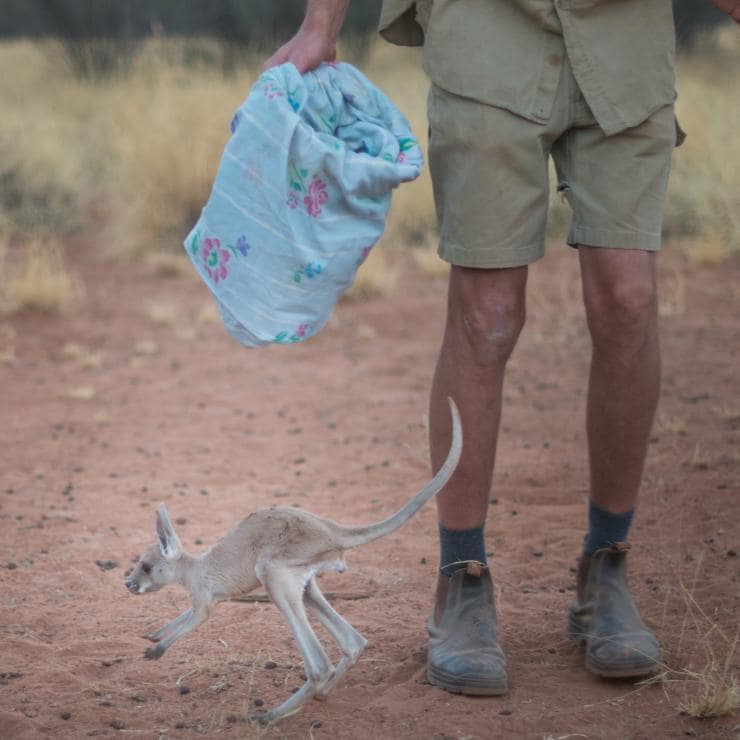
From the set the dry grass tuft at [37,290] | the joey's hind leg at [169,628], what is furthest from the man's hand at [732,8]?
the dry grass tuft at [37,290]

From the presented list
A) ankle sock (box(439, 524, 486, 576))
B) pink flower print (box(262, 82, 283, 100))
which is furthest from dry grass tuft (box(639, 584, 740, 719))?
pink flower print (box(262, 82, 283, 100))

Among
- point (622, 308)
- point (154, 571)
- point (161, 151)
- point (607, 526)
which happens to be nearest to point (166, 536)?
point (154, 571)

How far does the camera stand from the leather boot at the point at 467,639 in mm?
2904

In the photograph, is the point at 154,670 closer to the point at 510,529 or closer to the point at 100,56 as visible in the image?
the point at 510,529

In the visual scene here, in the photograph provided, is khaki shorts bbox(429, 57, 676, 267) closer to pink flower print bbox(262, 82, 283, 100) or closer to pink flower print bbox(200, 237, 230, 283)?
pink flower print bbox(262, 82, 283, 100)

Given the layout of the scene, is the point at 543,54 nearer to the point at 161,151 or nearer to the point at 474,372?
the point at 474,372

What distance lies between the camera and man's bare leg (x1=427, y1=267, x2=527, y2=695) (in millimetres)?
2914

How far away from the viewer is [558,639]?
10.7ft

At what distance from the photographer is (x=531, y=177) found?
9.43 feet

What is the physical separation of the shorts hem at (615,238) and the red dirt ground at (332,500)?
3.57 ft

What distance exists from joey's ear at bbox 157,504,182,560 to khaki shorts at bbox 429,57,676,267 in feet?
3.29

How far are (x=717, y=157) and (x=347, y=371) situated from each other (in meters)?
4.88

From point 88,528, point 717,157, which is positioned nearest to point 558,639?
point 88,528

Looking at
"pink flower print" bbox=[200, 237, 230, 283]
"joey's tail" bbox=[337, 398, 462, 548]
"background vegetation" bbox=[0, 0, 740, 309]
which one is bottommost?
"background vegetation" bbox=[0, 0, 740, 309]
